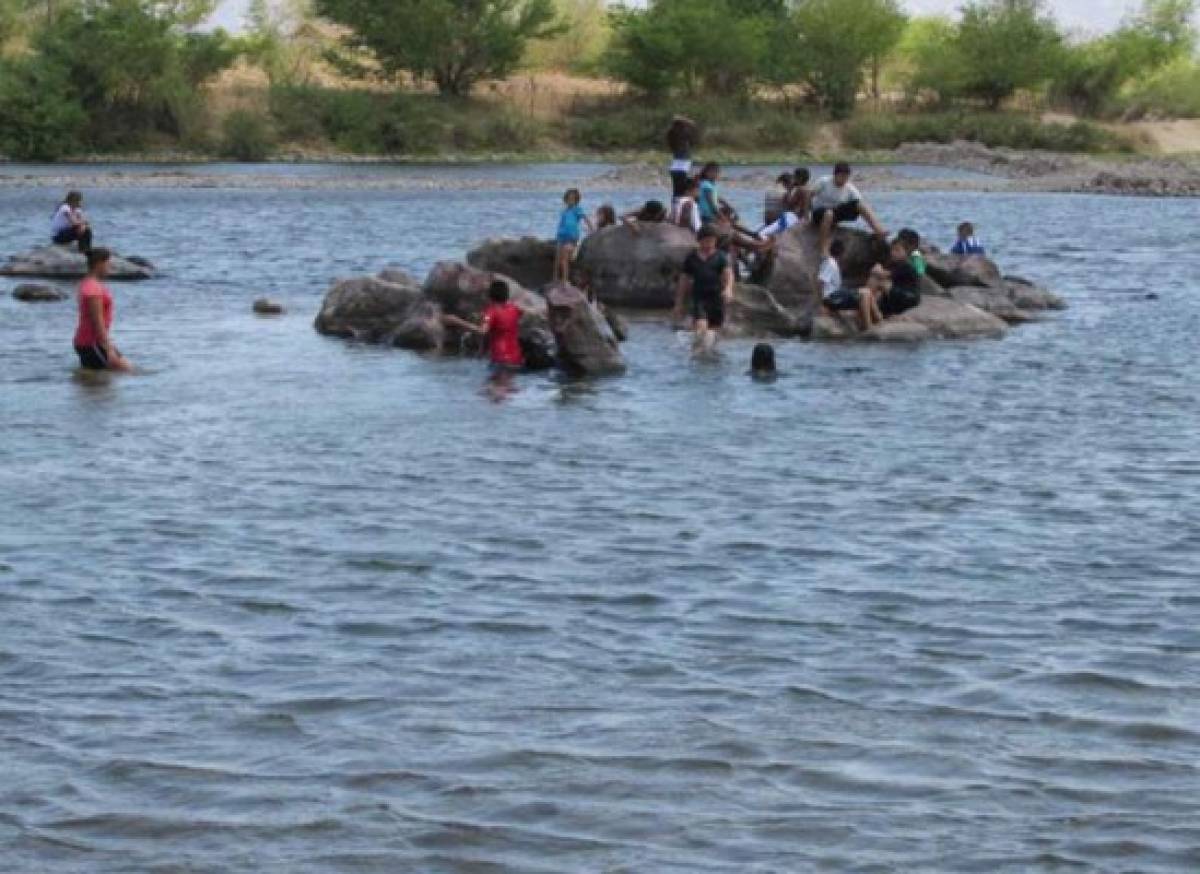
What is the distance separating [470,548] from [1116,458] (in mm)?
7117

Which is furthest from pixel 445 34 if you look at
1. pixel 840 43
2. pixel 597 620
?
pixel 597 620

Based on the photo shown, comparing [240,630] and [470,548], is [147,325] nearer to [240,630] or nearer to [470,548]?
[470,548]

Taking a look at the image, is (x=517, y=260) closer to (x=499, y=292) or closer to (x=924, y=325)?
(x=924, y=325)

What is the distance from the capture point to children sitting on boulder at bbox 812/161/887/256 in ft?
105

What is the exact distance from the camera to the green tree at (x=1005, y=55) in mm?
115438

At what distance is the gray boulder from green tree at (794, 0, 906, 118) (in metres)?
82.4

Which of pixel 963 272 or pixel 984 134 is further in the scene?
pixel 984 134

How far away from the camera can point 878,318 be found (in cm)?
2948

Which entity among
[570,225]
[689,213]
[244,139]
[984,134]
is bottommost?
[570,225]

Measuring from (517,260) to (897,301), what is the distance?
6054 millimetres

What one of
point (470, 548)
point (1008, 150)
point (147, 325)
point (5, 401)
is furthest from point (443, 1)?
point (470, 548)

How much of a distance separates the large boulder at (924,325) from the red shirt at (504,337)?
17.0 ft

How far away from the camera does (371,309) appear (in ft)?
95.7

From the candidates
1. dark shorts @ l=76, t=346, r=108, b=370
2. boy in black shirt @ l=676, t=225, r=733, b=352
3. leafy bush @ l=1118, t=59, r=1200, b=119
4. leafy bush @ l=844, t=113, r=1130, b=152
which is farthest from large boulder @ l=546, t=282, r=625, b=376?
leafy bush @ l=1118, t=59, r=1200, b=119
